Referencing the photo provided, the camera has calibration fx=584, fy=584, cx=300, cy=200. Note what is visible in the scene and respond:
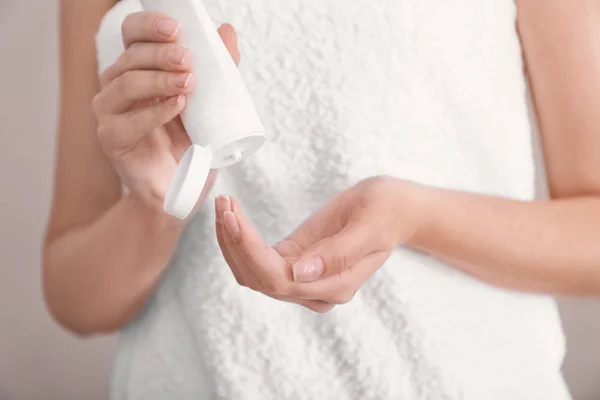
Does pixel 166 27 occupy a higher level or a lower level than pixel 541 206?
higher

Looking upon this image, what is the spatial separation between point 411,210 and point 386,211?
24 millimetres

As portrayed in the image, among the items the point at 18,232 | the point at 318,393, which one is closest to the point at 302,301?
the point at 318,393

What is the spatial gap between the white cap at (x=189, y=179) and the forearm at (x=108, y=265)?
9cm

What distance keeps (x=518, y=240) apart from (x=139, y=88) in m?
0.20

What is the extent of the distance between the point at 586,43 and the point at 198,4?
0.70 ft

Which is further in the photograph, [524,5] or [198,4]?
[524,5]

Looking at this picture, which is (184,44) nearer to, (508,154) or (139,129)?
(139,129)

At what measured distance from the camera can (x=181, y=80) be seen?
194 mm

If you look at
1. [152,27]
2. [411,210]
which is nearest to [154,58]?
[152,27]

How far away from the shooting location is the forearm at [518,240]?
A: 29cm

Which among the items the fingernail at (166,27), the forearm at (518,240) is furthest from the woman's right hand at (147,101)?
the forearm at (518,240)

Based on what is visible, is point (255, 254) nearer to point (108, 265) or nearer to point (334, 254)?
point (334, 254)

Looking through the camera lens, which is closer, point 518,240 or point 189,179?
point 189,179

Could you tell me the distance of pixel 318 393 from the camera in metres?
0.28
